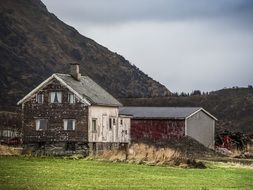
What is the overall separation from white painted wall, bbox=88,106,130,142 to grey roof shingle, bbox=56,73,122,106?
2.00ft

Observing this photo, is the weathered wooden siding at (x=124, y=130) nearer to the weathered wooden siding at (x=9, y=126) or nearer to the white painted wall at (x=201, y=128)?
the white painted wall at (x=201, y=128)

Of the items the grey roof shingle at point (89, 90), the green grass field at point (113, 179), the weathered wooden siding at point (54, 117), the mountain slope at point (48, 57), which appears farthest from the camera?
the mountain slope at point (48, 57)

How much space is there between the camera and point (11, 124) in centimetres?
8725

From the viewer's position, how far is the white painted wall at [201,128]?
235ft

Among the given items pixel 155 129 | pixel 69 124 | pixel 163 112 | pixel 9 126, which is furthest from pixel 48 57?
pixel 69 124

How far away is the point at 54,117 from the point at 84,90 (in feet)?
12.5

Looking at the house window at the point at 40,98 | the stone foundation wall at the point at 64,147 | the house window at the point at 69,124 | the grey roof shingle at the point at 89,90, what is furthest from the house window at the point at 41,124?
the grey roof shingle at the point at 89,90

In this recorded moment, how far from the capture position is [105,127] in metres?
61.9

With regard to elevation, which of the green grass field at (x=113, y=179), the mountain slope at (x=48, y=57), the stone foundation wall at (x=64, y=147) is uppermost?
the mountain slope at (x=48, y=57)

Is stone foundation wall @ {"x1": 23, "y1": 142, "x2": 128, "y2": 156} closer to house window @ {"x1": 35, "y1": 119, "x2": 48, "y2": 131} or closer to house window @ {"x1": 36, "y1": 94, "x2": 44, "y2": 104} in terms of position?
house window @ {"x1": 35, "y1": 119, "x2": 48, "y2": 131}

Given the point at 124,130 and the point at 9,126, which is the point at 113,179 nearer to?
the point at 124,130

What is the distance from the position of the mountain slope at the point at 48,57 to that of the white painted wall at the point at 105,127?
6807 cm

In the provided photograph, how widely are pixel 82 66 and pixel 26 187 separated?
149 m

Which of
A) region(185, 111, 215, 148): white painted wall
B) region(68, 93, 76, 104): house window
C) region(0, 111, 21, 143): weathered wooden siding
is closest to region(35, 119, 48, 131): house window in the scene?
region(68, 93, 76, 104): house window
